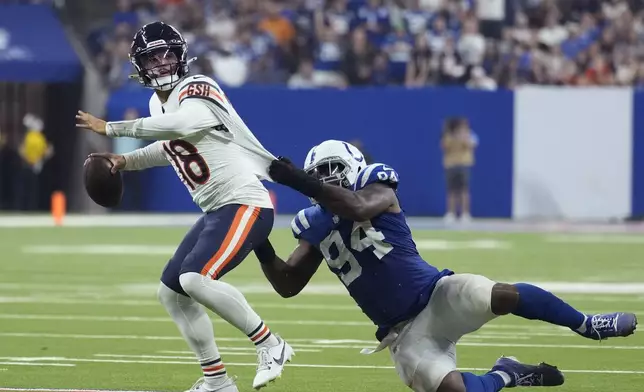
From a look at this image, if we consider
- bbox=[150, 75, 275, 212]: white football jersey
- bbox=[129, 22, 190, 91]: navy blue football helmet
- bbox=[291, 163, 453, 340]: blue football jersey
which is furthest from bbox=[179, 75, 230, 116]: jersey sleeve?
bbox=[291, 163, 453, 340]: blue football jersey

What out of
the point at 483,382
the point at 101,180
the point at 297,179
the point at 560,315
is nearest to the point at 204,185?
the point at 101,180

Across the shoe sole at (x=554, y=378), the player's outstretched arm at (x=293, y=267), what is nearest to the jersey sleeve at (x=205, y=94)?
the player's outstretched arm at (x=293, y=267)

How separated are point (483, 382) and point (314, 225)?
3.47 ft

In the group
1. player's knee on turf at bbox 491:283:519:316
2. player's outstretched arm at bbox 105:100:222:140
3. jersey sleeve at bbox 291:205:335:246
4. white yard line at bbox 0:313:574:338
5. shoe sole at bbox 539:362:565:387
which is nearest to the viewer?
player's knee on turf at bbox 491:283:519:316

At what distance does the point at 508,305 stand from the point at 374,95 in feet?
58.4

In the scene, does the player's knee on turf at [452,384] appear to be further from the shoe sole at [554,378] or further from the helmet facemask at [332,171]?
the helmet facemask at [332,171]

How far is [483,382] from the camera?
6.50 metres

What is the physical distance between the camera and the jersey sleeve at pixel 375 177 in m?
6.53

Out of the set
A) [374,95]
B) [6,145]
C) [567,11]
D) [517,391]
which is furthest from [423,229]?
[517,391]

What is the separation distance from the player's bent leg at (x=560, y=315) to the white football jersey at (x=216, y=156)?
1499 mm

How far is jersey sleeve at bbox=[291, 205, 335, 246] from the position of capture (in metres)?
6.73

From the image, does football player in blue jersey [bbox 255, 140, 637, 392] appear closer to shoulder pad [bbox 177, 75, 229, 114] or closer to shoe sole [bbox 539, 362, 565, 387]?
shoe sole [bbox 539, 362, 565, 387]

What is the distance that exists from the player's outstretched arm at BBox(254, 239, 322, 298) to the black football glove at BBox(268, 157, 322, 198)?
60 centimetres

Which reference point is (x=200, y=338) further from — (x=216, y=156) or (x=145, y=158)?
(x=145, y=158)
